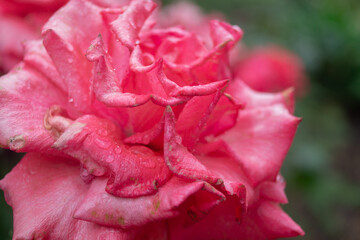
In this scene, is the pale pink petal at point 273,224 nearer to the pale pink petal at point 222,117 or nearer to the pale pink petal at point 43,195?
the pale pink petal at point 222,117

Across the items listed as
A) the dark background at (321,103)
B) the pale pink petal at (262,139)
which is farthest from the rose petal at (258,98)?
the dark background at (321,103)

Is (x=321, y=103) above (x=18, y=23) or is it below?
below

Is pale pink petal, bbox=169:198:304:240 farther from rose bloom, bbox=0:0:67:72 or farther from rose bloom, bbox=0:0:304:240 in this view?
rose bloom, bbox=0:0:67:72

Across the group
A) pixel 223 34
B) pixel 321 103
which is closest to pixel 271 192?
pixel 223 34

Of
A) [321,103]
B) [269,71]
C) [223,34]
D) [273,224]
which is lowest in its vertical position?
[321,103]

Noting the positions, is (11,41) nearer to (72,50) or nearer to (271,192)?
(72,50)

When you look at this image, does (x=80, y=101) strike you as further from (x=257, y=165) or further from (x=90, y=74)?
(x=257, y=165)
